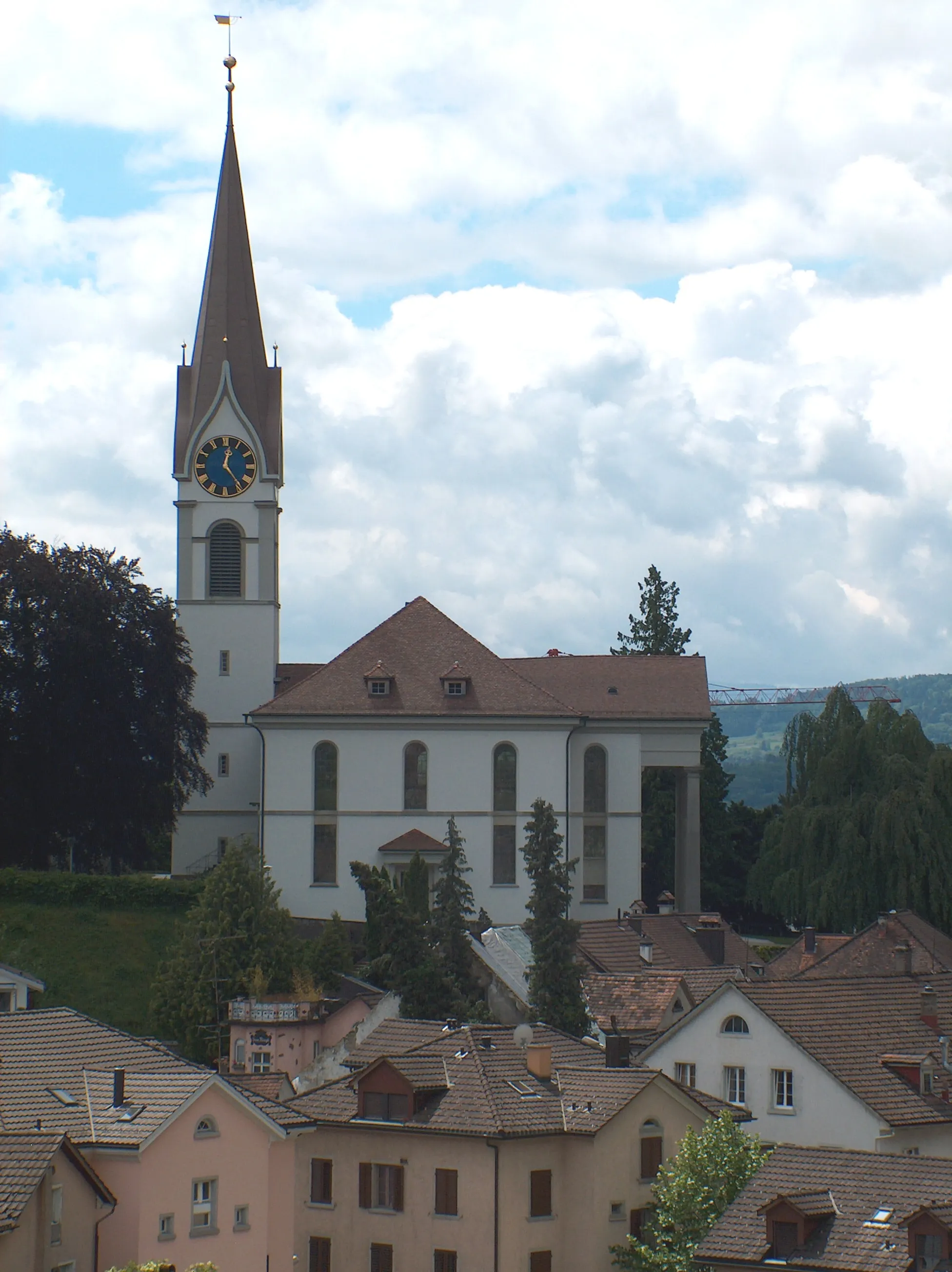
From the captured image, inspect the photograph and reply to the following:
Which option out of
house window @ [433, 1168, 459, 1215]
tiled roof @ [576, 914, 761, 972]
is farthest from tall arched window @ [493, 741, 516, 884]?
house window @ [433, 1168, 459, 1215]

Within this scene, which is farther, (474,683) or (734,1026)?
(474,683)

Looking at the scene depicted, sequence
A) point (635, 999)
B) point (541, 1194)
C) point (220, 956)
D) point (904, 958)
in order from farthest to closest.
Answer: point (904, 958), point (635, 999), point (220, 956), point (541, 1194)

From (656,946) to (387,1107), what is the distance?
25601 millimetres

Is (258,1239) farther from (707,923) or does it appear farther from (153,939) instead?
(707,923)

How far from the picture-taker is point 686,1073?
50125 millimetres

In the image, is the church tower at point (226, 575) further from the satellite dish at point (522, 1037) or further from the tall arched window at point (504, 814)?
the satellite dish at point (522, 1037)

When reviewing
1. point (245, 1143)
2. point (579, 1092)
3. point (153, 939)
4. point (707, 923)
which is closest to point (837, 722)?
point (707, 923)

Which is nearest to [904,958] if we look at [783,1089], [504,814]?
[783,1089]

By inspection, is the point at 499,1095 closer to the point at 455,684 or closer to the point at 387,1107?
the point at 387,1107

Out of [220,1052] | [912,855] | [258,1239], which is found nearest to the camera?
[258,1239]

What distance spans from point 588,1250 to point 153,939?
24.2 meters

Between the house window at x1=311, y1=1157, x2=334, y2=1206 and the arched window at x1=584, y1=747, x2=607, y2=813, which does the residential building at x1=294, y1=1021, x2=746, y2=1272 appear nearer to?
the house window at x1=311, y1=1157, x2=334, y2=1206

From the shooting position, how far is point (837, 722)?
84438mm

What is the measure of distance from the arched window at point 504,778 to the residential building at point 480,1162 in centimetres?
2802
